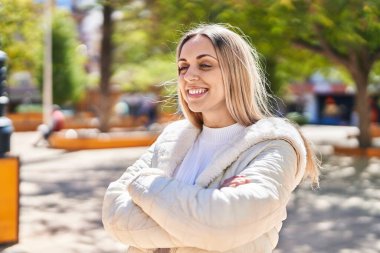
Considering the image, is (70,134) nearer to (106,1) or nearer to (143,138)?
(143,138)

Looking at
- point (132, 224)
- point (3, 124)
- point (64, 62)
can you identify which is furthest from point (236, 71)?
point (64, 62)

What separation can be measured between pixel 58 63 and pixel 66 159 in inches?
553

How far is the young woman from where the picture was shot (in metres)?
1.46

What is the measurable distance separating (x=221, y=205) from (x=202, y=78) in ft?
1.40

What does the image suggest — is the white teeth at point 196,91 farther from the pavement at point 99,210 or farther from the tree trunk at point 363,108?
the tree trunk at point 363,108

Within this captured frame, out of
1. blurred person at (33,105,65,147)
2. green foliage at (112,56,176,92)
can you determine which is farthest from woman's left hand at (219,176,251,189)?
green foliage at (112,56,176,92)

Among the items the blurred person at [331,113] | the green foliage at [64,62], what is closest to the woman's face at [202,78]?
the green foliage at [64,62]

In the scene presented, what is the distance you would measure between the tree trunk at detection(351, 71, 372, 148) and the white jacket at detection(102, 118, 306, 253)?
49.5ft

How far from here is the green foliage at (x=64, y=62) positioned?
2730 cm

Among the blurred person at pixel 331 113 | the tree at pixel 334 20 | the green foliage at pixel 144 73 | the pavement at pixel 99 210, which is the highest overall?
the tree at pixel 334 20

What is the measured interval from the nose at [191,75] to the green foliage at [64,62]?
26.3 metres

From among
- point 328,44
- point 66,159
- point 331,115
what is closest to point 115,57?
point 66,159

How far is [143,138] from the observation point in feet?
61.2

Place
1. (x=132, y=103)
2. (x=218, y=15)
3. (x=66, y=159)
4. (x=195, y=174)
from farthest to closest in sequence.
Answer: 1. (x=132, y=103)
2. (x=66, y=159)
3. (x=218, y=15)
4. (x=195, y=174)
